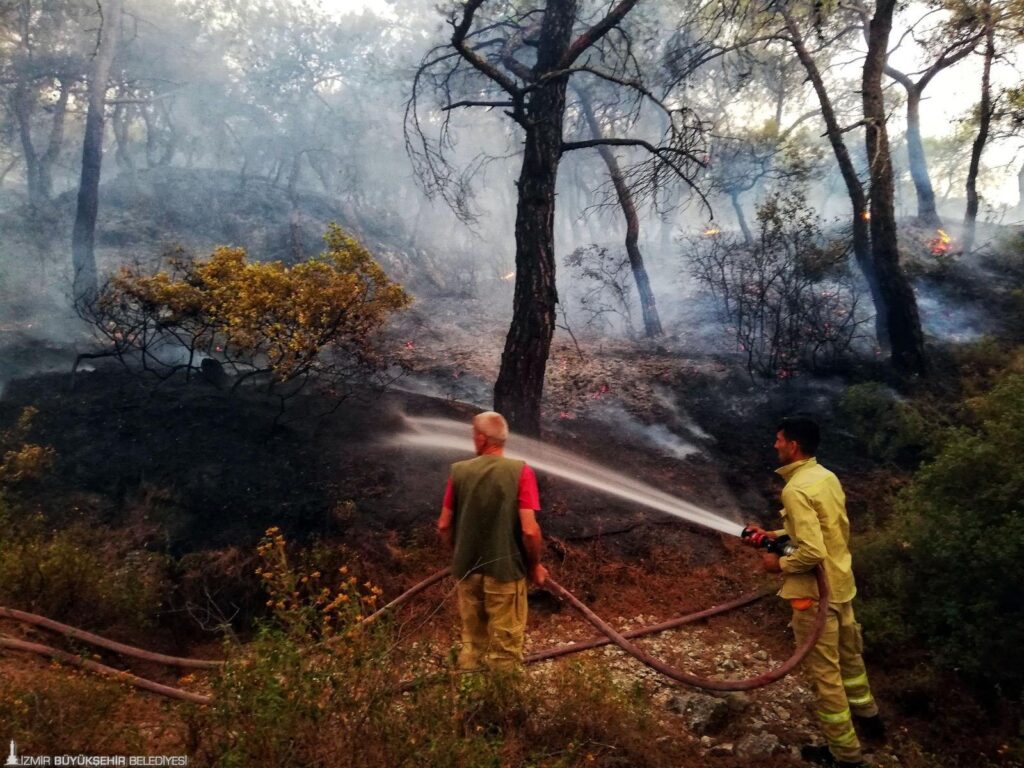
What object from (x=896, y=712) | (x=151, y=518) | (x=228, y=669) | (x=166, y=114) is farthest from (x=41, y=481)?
(x=166, y=114)

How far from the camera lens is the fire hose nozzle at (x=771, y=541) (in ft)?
12.7

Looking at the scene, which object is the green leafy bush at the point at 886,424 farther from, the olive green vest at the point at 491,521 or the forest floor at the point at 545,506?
the olive green vest at the point at 491,521

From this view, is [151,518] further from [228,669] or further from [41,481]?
[228,669]

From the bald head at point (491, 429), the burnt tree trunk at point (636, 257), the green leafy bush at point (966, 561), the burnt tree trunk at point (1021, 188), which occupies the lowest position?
the green leafy bush at point (966, 561)

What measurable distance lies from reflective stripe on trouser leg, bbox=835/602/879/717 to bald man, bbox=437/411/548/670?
194 cm

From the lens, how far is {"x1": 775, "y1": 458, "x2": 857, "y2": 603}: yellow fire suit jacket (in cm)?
359

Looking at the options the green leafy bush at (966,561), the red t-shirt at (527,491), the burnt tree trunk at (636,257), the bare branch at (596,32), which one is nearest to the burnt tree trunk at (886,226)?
the burnt tree trunk at (636,257)

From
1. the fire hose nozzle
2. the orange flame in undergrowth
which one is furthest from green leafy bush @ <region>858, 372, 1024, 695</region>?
the orange flame in undergrowth

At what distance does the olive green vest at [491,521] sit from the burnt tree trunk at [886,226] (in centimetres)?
840

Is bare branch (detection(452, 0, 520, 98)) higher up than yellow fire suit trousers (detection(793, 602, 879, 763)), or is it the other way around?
bare branch (detection(452, 0, 520, 98))

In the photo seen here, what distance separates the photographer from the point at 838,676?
361cm

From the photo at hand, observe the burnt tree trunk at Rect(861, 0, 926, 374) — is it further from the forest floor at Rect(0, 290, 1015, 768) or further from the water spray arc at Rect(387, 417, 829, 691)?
the water spray arc at Rect(387, 417, 829, 691)

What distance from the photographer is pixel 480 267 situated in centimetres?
2645

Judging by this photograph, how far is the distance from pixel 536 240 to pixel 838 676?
5.35 m
